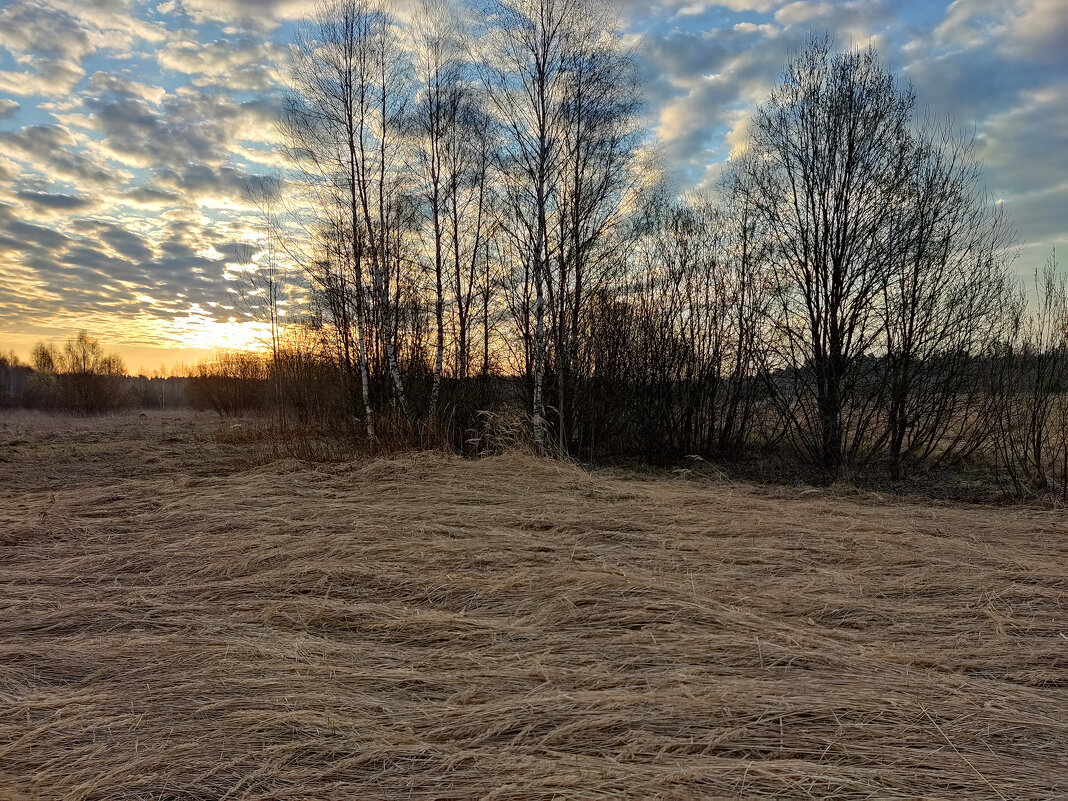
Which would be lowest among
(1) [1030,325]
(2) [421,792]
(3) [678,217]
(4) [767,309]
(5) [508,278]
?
(2) [421,792]

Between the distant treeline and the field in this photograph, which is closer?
the field

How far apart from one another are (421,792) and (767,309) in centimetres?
1062

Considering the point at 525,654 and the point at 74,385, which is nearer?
the point at 525,654

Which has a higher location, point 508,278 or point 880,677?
point 508,278

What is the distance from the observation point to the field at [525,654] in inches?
70.3

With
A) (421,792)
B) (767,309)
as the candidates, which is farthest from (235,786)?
(767,309)

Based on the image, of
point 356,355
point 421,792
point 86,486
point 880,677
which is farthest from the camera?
point 356,355

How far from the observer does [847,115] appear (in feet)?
30.5

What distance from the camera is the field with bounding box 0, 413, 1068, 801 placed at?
1.79 metres

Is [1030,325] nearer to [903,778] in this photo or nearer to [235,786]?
[903,778]

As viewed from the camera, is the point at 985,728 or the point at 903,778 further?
the point at 985,728

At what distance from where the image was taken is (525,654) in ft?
8.39

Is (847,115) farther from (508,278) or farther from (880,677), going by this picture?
(880,677)

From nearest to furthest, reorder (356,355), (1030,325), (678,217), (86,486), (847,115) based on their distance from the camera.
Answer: (86,486) < (1030,325) < (847,115) < (678,217) < (356,355)
